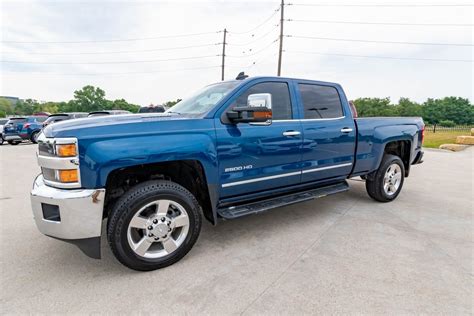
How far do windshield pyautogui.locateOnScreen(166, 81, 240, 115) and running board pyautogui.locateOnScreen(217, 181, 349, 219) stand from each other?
1121mm

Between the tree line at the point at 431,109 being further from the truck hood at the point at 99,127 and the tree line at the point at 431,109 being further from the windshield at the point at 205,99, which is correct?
the truck hood at the point at 99,127

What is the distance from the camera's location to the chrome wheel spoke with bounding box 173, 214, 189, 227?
260 centimetres

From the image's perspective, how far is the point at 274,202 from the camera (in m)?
3.26

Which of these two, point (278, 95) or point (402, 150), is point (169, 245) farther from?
point (402, 150)

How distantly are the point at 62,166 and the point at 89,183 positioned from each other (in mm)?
243

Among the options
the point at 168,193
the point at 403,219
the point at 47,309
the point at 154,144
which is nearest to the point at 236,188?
the point at 168,193

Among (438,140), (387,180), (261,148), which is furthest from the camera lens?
(438,140)

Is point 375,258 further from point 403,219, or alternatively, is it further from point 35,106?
point 35,106

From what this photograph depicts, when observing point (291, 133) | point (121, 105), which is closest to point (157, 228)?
point (291, 133)

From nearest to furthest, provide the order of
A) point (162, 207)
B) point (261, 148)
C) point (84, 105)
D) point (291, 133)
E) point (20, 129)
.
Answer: point (162, 207) → point (261, 148) → point (291, 133) → point (20, 129) → point (84, 105)

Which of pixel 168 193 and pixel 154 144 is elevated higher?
pixel 154 144

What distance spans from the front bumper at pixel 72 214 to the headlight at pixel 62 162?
75mm

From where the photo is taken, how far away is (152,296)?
2.19m

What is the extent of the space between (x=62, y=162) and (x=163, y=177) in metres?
0.98
